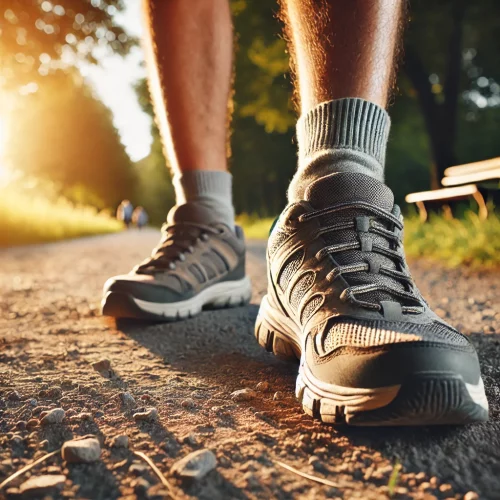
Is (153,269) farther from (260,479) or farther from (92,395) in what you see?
(260,479)

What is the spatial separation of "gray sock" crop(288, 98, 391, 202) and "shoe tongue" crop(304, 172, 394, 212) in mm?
47

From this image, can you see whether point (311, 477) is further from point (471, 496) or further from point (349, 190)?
point (349, 190)

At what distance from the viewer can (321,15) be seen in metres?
1.43

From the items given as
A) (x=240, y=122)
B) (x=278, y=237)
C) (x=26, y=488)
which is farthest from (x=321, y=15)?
(x=240, y=122)

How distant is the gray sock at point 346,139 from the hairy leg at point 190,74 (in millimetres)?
1016

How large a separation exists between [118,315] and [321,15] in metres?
1.34

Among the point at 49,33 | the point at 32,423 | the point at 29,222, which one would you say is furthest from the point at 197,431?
the point at 49,33

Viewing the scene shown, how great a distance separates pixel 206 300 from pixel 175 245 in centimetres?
28

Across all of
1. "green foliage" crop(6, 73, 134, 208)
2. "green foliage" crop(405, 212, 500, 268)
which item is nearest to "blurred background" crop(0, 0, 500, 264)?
"green foliage" crop(405, 212, 500, 268)

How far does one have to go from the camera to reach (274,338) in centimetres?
153

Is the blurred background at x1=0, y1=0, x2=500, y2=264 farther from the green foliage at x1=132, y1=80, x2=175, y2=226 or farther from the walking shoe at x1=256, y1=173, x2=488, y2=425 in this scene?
the green foliage at x1=132, y1=80, x2=175, y2=226

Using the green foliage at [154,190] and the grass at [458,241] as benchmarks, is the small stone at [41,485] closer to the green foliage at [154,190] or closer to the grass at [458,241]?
the grass at [458,241]

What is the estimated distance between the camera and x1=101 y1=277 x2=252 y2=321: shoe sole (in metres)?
2.05

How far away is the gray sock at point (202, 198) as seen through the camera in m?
2.33
